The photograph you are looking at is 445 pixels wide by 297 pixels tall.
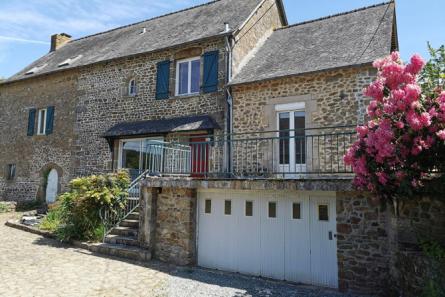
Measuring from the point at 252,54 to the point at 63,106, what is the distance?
335 inches

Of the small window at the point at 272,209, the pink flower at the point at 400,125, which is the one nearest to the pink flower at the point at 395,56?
the pink flower at the point at 400,125

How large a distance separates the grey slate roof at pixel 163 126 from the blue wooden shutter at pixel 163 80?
3.22ft

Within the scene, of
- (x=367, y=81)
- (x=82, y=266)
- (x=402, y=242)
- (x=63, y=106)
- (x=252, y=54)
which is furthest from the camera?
(x=63, y=106)

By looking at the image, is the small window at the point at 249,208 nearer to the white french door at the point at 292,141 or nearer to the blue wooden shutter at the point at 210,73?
the white french door at the point at 292,141

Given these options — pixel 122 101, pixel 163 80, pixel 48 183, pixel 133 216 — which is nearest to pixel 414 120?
pixel 133 216

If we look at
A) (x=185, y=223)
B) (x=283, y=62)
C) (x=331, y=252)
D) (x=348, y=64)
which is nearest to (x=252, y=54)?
(x=283, y=62)

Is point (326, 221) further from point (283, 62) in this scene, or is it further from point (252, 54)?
point (252, 54)

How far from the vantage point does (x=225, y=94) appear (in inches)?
440

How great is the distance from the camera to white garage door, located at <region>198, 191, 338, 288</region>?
21.9 ft

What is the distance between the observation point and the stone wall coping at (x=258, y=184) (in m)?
6.17

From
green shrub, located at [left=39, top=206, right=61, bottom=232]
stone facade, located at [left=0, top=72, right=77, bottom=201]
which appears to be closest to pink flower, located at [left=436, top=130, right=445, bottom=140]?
green shrub, located at [left=39, top=206, right=61, bottom=232]

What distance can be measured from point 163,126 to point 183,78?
203 cm

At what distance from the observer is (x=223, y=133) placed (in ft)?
35.4

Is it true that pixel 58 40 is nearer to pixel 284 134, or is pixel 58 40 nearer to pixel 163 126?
pixel 163 126
